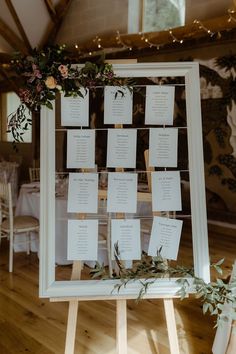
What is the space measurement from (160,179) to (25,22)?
21.3 ft

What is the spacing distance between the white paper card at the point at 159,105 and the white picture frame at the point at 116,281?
0.26 feet

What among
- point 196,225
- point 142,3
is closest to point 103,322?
point 196,225

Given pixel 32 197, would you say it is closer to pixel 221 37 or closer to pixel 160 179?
pixel 160 179

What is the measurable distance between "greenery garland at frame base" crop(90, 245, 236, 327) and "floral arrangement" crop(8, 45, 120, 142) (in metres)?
0.83

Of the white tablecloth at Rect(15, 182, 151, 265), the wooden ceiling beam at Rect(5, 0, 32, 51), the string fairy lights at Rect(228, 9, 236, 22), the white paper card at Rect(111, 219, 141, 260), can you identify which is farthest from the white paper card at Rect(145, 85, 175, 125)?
the wooden ceiling beam at Rect(5, 0, 32, 51)

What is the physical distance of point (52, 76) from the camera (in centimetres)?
165

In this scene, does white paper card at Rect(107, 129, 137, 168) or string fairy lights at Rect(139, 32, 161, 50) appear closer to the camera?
white paper card at Rect(107, 129, 137, 168)

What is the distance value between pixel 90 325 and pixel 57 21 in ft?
21.8

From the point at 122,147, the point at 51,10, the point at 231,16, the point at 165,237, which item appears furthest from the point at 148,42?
the point at 165,237

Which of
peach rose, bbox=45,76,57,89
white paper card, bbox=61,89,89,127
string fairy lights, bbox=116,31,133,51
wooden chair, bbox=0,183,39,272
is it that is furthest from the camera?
string fairy lights, bbox=116,31,133,51

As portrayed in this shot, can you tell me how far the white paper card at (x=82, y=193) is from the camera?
1.76m

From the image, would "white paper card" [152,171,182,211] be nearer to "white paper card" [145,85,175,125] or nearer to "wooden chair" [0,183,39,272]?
"white paper card" [145,85,175,125]

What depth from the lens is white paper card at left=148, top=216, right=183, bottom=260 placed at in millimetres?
1761

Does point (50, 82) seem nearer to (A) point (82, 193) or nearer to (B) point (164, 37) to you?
(A) point (82, 193)
